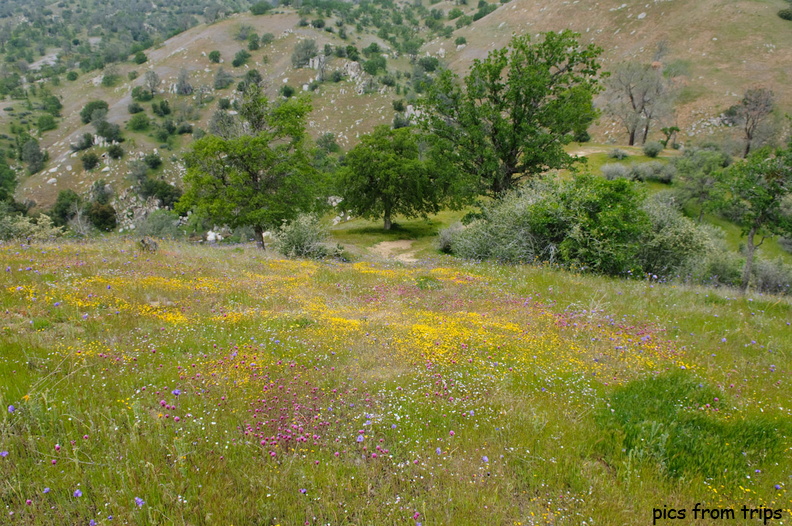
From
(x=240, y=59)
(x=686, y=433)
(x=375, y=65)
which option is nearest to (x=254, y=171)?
(x=686, y=433)

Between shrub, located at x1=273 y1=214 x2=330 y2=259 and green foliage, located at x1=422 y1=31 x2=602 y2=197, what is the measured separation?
37.2ft

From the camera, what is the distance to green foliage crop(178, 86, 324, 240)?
24.5 m

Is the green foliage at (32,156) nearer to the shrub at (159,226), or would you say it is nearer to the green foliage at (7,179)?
the green foliage at (7,179)

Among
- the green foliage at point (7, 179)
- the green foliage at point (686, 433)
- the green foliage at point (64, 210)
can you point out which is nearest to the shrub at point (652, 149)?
the green foliage at point (686, 433)

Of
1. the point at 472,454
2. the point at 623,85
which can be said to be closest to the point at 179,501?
the point at 472,454

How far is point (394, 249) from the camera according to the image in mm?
31672

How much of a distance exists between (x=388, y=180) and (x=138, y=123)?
315 ft

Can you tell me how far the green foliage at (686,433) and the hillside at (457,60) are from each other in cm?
8745

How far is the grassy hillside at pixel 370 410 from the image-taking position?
333cm

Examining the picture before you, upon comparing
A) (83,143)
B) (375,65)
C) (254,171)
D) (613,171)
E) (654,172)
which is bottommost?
(254,171)

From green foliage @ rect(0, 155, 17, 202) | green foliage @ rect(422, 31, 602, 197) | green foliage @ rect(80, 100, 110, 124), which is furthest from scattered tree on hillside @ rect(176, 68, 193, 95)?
green foliage @ rect(422, 31, 602, 197)

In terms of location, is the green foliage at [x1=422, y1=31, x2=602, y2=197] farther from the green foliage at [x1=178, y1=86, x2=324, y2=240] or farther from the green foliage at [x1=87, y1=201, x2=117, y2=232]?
the green foliage at [x1=87, y1=201, x2=117, y2=232]

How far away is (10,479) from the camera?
3.15 meters

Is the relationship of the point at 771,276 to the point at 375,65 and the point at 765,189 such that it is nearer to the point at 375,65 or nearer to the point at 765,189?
the point at 765,189
